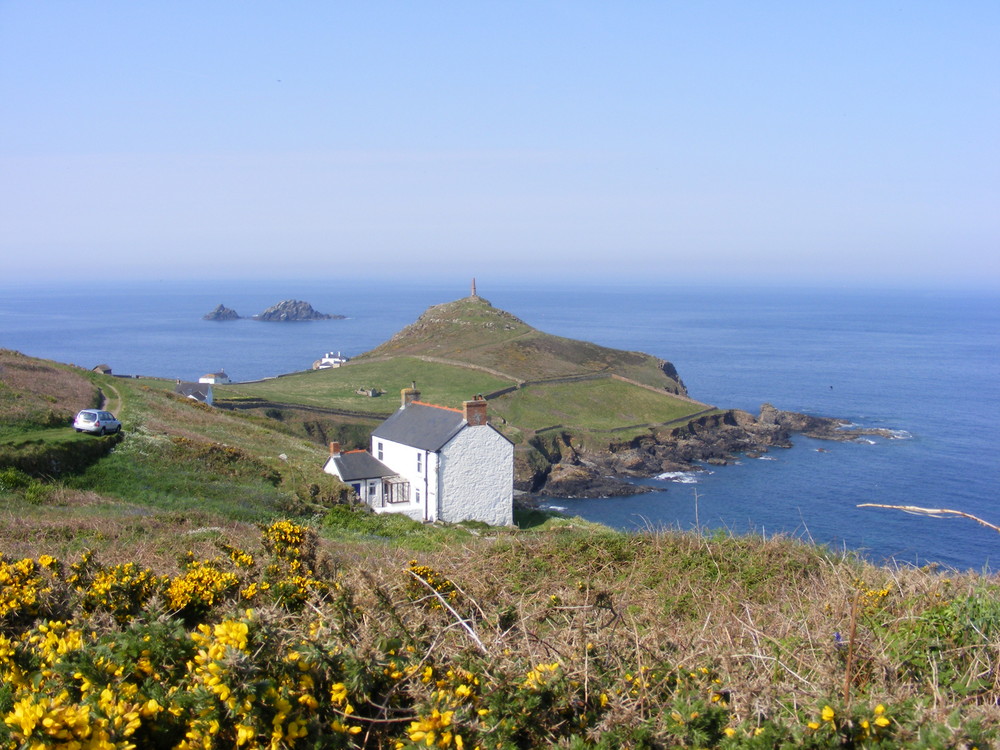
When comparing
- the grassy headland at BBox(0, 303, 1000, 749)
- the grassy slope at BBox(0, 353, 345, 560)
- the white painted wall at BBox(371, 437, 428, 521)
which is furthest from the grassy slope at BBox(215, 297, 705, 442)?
the grassy headland at BBox(0, 303, 1000, 749)

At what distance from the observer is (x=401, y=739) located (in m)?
4.37

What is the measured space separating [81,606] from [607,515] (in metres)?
49.2

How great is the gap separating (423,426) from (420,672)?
31.7 metres

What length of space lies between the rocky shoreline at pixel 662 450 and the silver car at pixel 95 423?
3603 cm

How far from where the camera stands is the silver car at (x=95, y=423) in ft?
95.9

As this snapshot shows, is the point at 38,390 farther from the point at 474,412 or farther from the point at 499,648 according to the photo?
the point at 499,648

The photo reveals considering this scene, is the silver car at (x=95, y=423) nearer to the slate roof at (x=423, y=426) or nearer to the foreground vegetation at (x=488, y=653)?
the slate roof at (x=423, y=426)

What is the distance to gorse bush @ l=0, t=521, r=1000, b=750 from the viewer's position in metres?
4.12

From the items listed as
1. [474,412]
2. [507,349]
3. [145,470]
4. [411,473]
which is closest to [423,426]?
[411,473]

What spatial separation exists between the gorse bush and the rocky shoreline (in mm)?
53990

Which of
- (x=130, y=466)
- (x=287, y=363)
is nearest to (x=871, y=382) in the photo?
(x=287, y=363)

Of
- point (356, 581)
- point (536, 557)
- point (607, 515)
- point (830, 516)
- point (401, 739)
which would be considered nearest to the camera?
point (401, 739)

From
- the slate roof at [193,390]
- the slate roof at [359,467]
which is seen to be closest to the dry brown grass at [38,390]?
the slate roof at [193,390]

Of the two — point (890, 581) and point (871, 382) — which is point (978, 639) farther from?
point (871, 382)
